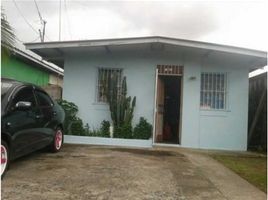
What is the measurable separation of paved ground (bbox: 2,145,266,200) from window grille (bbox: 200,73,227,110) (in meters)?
3.64

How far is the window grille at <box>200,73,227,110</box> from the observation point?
1240 cm

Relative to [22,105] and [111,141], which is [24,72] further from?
[22,105]

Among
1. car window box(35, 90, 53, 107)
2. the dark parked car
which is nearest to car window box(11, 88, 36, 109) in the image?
the dark parked car

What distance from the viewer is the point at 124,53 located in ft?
41.4

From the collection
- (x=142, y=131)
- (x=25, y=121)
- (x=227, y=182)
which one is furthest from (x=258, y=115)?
(x=25, y=121)

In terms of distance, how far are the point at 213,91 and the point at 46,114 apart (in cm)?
626

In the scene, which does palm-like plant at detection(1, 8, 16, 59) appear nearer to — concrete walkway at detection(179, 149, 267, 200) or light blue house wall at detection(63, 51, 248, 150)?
concrete walkway at detection(179, 149, 267, 200)

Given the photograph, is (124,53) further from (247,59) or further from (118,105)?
(247,59)

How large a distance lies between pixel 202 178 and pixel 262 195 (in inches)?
50.1

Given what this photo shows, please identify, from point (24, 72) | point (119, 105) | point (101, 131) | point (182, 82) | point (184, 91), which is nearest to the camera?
point (119, 105)

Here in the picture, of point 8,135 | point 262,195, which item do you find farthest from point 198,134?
point 8,135

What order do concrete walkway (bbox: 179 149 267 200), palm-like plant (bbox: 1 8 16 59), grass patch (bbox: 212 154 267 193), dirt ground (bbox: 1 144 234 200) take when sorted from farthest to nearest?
grass patch (bbox: 212 154 267 193)
concrete walkway (bbox: 179 149 267 200)
dirt ground (bbox: 1 144 234 200)
palm-like plant (bbox: 1 8 16 59)

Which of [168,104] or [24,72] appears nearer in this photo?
[168,104]

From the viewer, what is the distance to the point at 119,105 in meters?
12.1
